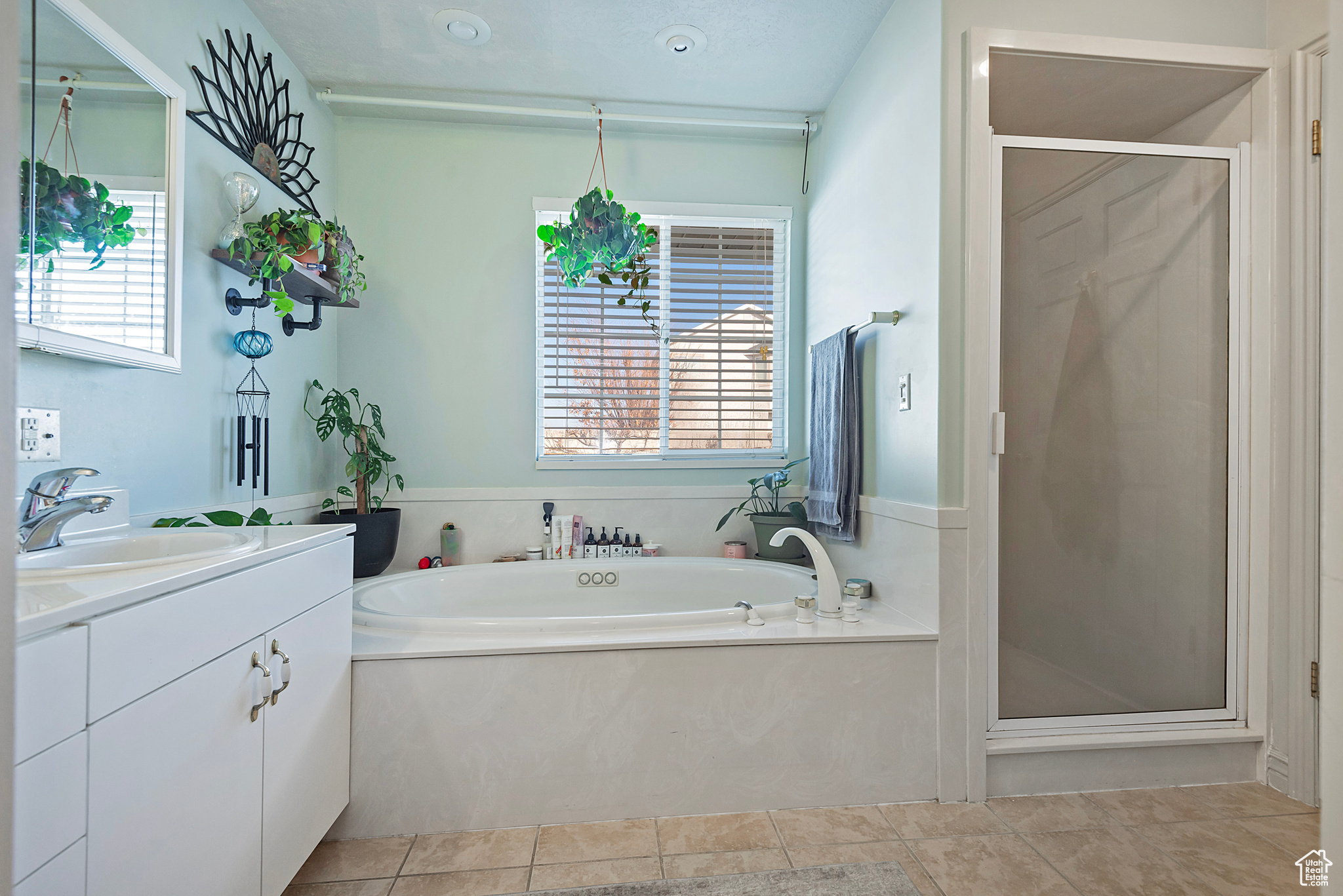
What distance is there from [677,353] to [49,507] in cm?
220

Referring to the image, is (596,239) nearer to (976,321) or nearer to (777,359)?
(777,359)

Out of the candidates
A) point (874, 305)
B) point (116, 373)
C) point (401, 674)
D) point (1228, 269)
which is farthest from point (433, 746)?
point (1228, 269)

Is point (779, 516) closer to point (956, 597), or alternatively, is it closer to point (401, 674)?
point (956, 597)

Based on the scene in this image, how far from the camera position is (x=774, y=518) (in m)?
2.77

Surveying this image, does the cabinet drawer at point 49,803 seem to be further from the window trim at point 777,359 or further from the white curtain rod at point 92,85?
the window trim at point 777,359

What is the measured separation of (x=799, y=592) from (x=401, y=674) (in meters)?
1.35

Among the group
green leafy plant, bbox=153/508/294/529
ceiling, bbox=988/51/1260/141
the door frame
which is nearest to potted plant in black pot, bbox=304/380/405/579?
green leafy plant, bbox=153/508/294/529

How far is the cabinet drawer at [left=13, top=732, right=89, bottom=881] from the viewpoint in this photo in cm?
74

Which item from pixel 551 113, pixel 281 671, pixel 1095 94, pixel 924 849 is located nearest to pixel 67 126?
pixel 281 671

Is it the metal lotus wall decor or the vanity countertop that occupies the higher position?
the metal lotus wall decor

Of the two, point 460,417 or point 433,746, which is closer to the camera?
point 433,746

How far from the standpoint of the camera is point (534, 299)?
2902mm

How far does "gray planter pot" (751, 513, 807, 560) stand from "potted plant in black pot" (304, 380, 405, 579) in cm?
146

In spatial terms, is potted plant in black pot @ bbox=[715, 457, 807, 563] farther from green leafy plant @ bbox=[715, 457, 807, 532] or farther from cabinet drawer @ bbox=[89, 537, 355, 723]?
cabinet drawer @ bbox=[89, 537, 355, 723]
